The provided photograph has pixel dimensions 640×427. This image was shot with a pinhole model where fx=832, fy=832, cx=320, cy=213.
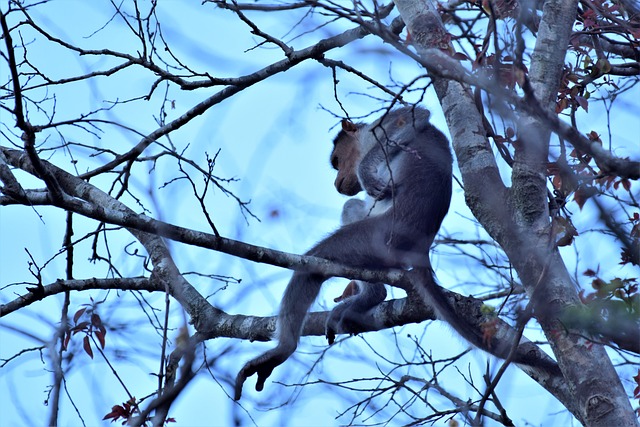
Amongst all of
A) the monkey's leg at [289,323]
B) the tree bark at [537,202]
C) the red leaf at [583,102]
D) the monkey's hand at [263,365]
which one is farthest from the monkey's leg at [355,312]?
the red leaf at [583,102]

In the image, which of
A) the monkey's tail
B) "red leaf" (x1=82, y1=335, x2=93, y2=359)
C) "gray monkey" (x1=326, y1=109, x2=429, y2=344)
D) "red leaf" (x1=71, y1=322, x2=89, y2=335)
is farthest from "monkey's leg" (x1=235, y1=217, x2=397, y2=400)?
"red leaf" (x1=71, y1=322, x2=89, y2=335)

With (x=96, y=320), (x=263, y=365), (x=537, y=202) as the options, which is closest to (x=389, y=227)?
(x=263, y=365)

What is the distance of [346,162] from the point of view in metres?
8.16

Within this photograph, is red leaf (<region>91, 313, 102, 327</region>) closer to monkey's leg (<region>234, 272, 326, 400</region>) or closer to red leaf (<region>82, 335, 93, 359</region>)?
red leaf (<region>82, 335, 93, 359</region>)

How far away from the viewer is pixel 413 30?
5090mm

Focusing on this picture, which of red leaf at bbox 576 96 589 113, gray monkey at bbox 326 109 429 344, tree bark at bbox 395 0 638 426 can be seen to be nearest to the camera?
tree bark at bbox 395 0 638 426

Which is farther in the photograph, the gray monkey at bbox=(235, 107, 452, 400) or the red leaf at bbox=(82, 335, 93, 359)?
the gray monkey at bbox=(235, 107, 452, 400)

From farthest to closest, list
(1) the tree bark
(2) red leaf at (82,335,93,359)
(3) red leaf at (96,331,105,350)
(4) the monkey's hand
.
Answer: (4) the monkey's hand → (2) red leaf at (82,335,93,359) → (3) red leaf at (96,331,105,350) → (1) the tree bark

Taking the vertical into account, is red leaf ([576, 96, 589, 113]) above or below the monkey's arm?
below

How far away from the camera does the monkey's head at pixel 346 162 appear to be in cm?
798

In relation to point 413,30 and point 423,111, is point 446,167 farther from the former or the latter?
point 413,30

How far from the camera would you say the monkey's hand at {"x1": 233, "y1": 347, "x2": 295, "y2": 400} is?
17.8ft

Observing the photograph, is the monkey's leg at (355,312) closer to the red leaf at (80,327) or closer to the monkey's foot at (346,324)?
the monkey's foot at (346,324)

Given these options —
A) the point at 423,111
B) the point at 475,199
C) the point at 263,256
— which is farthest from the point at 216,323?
the point at 423,111
